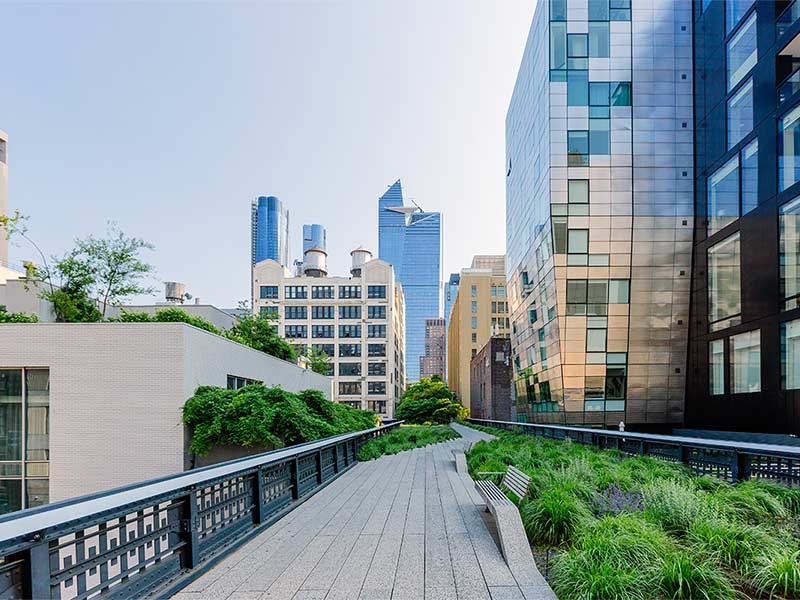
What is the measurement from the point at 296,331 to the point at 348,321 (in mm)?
7899

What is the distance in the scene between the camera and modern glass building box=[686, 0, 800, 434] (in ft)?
63.7

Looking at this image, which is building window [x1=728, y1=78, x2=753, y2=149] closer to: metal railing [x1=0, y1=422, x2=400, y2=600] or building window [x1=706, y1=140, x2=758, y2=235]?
building window [x1=706, y1=140, x2=758, y2=235]

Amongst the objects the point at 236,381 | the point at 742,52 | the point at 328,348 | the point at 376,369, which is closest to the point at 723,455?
the point at 236,381

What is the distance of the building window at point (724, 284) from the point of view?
23.5 metres

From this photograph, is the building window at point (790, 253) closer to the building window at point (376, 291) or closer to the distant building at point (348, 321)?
the distant building at point (348, 321)

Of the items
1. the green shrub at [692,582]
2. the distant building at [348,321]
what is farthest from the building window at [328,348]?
the green shrub at [692,582]

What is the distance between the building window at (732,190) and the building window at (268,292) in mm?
62724

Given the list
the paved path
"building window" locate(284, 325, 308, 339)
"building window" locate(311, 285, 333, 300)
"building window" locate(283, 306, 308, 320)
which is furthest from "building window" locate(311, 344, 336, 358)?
the paved path

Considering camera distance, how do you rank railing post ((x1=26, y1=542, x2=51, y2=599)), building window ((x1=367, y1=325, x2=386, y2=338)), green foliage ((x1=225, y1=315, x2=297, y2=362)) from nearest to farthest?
railing post ((x1=26, y1=542, x2=51, y2=599)) < green foliage ((x1=225, y1=315, x2=297, y2=362)) < building window ((x1=367, y1=325, x2=386, y2=338))

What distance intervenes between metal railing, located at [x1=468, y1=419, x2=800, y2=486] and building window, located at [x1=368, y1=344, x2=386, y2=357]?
63760 mm

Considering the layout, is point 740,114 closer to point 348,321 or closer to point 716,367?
point 716,367

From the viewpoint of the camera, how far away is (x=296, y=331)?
77.9 m

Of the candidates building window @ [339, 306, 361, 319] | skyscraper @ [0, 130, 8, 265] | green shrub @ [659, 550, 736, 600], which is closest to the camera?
green shrub @ [659, 550, 736, 600]

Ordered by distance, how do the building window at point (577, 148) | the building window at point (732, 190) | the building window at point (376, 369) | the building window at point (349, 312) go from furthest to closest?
1. the building window at point (349, 312)
2. the building window at point (376, 369)
3. the building window at point (577, 148)
4. the building window at point (732, 190)
